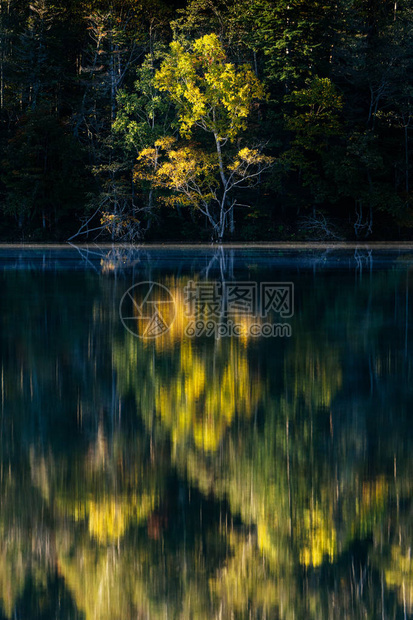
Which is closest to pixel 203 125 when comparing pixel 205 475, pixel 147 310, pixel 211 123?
pixel 211 123

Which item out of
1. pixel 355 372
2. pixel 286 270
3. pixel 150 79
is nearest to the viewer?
pixel 355 372

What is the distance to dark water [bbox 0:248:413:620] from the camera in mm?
3262

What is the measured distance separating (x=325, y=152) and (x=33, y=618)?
36351mm

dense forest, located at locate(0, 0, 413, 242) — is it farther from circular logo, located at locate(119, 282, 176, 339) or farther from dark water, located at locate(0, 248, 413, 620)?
dark water, located at locate(0, 248, 413, 620)

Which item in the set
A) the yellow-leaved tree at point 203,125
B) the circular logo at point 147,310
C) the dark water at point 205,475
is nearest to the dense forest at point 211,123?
the yellow-leaved tree at point 203,125

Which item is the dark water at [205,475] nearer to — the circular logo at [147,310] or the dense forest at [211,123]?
the circular logo at [147,310]

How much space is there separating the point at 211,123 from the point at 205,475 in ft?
106

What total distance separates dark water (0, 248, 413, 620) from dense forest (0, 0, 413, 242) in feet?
89.1

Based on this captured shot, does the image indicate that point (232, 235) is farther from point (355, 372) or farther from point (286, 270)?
point (355, 372)

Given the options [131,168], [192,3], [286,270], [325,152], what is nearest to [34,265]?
[286,270]

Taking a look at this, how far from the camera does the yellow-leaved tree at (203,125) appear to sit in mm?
34625

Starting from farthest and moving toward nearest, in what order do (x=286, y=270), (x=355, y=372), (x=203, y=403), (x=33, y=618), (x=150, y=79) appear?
1. (x=150, y=79)
2. (x=286, y=270)
3. (x=355, y=372)
4. (x=203, y=403)
5. (x=33, y=618)

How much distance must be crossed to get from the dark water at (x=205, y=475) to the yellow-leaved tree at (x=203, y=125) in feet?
85.1

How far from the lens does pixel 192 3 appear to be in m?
39.5
